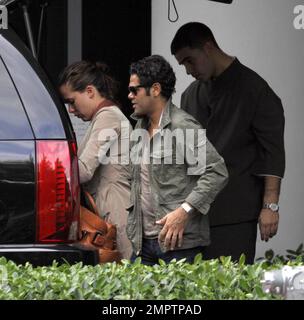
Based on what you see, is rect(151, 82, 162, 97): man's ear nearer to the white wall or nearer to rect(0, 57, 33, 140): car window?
rect(0, 57, 33, 140): car window

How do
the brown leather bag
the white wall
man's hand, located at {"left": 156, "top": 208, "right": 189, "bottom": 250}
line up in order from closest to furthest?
man's hand, located at {"left": 156, "top": 208, "right": 189, "bottom": 250}, the brown leather bag, the white wall

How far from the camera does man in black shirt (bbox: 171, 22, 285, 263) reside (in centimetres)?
650

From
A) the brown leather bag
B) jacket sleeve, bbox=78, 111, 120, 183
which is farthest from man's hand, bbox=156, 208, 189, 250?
jacket sleeve, bbox=78, 111, 120, 183

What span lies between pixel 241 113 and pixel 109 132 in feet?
2.33

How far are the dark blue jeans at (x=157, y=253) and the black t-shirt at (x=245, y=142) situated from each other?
0.61 m

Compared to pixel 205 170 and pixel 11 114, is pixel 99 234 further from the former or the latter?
pixel 11 114

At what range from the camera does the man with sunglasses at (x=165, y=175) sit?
579cm

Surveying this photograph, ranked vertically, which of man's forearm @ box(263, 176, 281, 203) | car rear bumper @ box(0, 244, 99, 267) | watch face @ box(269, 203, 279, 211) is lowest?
car rear bumper @ box(0, 244, 99, 267)

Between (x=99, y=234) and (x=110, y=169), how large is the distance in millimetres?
547

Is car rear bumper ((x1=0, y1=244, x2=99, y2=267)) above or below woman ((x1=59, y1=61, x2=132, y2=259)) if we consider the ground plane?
below

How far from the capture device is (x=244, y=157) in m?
6.57

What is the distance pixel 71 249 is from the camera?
5.50m

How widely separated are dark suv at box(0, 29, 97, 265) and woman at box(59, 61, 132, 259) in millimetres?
800
